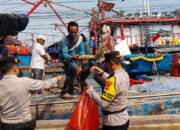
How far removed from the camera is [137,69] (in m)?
13.5

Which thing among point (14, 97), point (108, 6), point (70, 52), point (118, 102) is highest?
point (108, 6)

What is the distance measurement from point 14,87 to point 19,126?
46 cm

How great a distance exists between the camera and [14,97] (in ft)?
13.0

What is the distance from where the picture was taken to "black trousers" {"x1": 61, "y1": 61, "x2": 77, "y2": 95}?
643 centimetres

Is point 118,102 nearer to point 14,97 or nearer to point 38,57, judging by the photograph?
point 14,97

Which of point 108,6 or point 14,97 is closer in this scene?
point 14,97

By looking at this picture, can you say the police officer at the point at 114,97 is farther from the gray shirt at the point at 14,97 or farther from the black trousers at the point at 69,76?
the black trousers at the point at 69,76

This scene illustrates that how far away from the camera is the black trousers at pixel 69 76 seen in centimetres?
643

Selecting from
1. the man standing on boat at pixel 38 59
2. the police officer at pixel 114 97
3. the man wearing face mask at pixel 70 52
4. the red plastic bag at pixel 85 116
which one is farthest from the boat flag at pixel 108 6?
the police officer at pixel 114 97

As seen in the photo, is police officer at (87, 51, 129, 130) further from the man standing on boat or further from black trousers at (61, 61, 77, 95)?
the man standing on boat

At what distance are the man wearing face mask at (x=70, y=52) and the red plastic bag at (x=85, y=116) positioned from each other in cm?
176

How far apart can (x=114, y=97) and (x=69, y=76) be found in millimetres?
2471

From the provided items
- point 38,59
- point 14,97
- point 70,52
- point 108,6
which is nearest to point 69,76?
point 70,52

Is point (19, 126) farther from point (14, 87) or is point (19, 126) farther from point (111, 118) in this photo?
point (111, 118)
